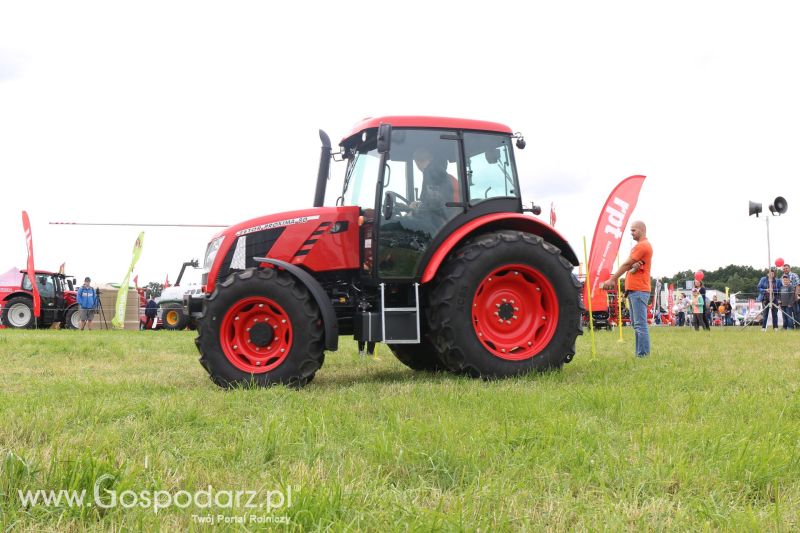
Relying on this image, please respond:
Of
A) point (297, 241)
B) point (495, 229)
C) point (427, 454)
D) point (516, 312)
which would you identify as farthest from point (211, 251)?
point (427, 454)

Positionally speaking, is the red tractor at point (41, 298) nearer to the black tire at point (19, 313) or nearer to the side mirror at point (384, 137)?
the black tire at point (19, 313)

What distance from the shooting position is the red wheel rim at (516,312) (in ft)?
17.1

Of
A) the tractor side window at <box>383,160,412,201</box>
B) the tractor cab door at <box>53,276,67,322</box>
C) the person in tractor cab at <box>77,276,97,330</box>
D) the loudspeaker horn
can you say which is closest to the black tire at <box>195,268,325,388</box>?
the tractor side window at <box>383,160,412,201</box>

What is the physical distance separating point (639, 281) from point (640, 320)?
46 centimetres

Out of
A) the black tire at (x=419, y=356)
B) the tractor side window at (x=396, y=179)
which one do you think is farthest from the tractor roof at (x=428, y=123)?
the black tire at (x=419, y=356)

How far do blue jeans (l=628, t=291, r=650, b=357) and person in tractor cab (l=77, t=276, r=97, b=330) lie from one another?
15711 mm

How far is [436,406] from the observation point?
145 inches

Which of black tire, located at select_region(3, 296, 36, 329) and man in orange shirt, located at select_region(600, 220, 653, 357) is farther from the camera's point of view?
black tire, located at select_region(3, 296, 36, 329)

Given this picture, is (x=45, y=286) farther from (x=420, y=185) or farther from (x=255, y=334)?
(x=420, y=185)

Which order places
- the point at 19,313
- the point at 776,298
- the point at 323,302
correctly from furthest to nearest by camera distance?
the point at 19,313 < the point at 776,298 < the point at 323,302

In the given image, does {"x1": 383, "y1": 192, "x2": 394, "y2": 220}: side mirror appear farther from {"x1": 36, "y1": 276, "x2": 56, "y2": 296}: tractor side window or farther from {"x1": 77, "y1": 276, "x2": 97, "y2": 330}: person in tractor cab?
{"x1": 36, "y1": 276, "x2": 56, "y2": 296}: tractor side window

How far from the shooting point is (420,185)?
5.29m

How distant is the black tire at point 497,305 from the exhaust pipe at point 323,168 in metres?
1.44

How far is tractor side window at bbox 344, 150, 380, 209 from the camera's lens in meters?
5.30
